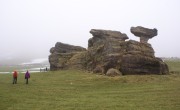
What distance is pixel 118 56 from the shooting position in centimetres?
6812

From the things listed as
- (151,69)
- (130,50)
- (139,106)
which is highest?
(130,50)

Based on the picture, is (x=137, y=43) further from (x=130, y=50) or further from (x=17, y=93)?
(x=17, y=93)

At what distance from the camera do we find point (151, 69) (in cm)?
6744

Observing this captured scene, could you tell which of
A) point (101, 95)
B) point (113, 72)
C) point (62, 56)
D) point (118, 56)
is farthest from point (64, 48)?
point (101, 95)

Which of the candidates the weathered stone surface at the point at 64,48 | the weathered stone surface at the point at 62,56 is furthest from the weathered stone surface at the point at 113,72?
the weathered stone surface at the point at 64,48

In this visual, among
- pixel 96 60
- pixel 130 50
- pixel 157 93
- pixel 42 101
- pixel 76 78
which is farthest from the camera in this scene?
pixel 96 60

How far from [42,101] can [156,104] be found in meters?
14.9

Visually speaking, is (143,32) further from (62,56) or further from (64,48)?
(64,48)

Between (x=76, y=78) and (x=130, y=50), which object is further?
(x=130, y=50)


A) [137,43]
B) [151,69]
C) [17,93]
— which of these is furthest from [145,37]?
[17,93]

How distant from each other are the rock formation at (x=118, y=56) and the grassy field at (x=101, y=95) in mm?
6632

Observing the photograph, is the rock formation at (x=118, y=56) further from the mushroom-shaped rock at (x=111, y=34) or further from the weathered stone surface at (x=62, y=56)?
the weathered stone surface at (x=62, y=56)

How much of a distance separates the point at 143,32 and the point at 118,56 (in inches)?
626

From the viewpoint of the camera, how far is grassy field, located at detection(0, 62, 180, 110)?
3516 cm
